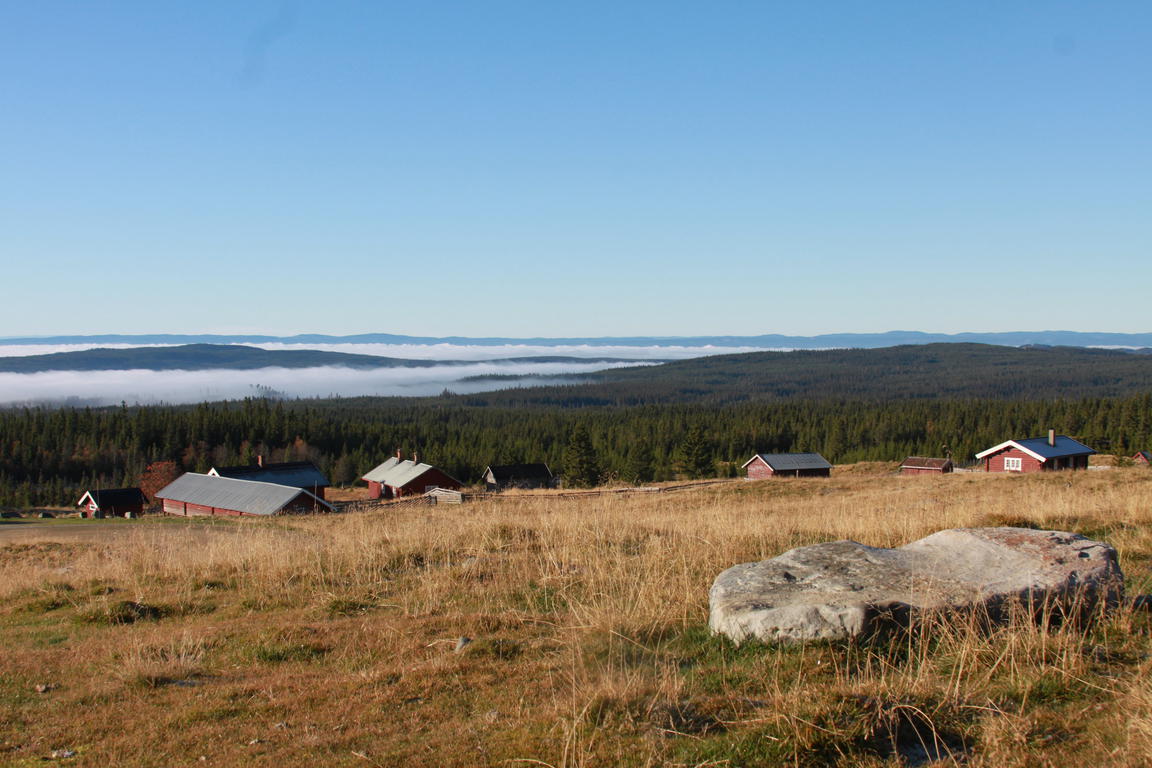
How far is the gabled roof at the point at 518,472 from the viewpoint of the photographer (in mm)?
93875

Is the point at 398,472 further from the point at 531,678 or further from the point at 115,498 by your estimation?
the point at 531,678

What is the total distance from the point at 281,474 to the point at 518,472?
31.3m

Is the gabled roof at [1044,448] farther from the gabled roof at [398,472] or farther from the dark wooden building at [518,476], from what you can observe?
the gabled roof at [398,472]

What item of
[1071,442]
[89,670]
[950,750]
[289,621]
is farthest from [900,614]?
[1071,442]

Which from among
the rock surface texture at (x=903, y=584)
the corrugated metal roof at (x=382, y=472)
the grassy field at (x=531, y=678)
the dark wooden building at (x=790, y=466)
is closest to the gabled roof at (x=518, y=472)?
the corrugated metal roof at (x=382, y=472)

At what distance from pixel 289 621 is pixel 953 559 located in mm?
7068

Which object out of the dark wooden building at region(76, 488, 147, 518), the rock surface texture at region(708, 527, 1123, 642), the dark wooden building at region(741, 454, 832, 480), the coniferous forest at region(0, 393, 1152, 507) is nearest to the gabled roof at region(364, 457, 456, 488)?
the coniferous forest at region(0, 393, 1152, 507)

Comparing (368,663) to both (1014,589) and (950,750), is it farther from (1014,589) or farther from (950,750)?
(1014,589)

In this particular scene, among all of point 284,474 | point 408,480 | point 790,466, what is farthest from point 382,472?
point 790,466

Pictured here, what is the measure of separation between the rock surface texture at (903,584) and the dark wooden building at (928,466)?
76264mm

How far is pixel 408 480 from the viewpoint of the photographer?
7881 centimetres

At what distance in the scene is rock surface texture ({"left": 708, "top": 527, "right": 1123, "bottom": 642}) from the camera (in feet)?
21.8

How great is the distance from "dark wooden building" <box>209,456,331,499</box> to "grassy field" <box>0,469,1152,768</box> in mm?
60905

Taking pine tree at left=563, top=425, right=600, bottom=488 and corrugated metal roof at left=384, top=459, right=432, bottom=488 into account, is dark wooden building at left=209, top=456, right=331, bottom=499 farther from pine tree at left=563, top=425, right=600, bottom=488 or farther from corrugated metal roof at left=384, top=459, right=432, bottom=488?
pine tree at left=563, top=425, right=600, bottom=488
